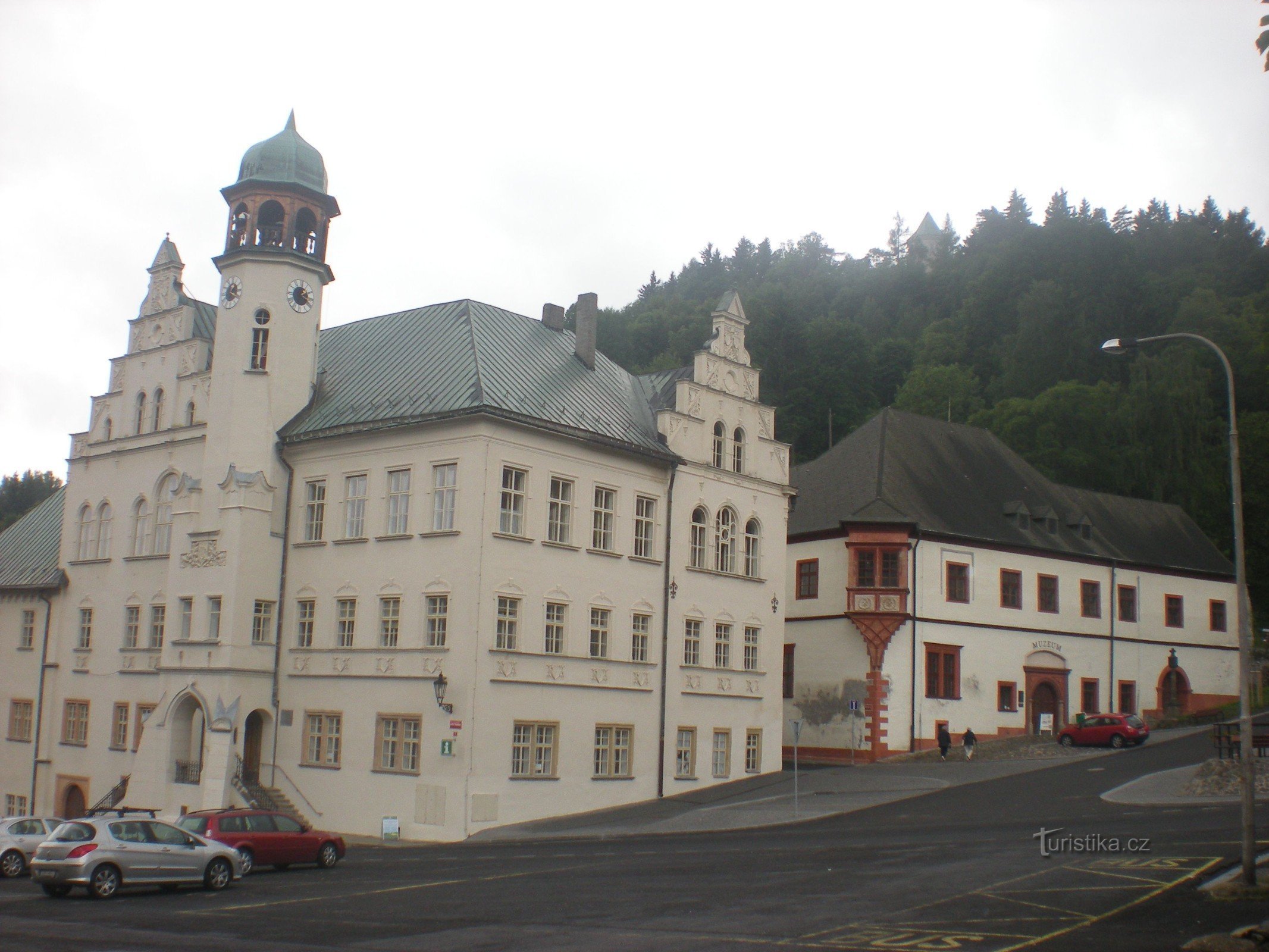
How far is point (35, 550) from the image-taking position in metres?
51.5

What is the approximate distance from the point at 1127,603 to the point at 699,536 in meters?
25.9

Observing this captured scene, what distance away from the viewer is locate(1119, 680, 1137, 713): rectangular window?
57.3m

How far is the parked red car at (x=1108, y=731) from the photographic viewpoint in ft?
158

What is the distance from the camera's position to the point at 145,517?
4497 centimetres

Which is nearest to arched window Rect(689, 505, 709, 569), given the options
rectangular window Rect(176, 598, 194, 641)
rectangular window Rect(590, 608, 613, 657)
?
rectangular window Rect(590, 608, 613, 657)

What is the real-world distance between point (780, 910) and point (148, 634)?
103 ft

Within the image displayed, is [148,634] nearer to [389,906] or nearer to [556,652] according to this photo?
[556,652]

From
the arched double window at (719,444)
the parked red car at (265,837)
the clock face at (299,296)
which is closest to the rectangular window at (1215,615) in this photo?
the arched double window at (719,444)

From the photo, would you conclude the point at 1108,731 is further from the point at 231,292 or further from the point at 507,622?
the point at 231,292

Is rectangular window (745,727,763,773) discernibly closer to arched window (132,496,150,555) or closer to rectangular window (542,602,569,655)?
rectangular window (542,602,569,655)

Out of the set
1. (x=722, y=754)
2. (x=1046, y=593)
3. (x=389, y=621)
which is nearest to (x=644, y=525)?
(x=722, y=754)

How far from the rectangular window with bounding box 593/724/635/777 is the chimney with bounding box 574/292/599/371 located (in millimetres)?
12462

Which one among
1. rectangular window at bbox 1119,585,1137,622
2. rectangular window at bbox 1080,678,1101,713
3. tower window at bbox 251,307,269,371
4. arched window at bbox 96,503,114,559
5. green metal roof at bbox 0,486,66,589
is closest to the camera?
tower window at bbox 251,307,269,371

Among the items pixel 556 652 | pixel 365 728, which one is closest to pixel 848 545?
pixel 556 652
